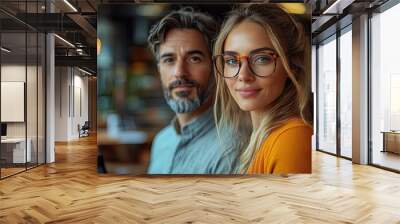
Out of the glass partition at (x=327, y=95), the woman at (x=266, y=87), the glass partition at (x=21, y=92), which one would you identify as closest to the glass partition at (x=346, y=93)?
the glass partition at (x=327, y=95)

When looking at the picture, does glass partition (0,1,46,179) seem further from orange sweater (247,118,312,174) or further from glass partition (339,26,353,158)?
glass partition (339,26,353,158)

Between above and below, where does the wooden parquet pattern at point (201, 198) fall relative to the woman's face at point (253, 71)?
below

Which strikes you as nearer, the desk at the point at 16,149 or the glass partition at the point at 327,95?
the desk at the point at 16,149

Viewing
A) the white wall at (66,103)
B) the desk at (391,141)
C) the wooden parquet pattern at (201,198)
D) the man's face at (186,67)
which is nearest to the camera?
the wooden parquet pattern at (201,198)

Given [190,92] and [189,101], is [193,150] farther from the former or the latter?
[190,92]

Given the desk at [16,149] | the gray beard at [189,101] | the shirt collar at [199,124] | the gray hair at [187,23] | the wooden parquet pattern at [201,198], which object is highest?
the gray hair at [187,23]

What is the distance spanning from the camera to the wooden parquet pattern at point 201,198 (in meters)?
4.06

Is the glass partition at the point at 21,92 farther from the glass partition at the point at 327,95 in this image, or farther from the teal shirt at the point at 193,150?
Result: the glass partition at the point at 327,95

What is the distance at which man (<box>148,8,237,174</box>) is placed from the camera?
6.20m

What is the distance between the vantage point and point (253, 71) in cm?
604

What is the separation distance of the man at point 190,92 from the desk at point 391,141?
334cm

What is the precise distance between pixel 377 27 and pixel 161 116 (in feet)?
16.4

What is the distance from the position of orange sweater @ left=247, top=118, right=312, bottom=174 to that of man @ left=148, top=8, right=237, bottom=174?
45 cm

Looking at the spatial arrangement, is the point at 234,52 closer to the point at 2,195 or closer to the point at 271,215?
the point at 271,215
